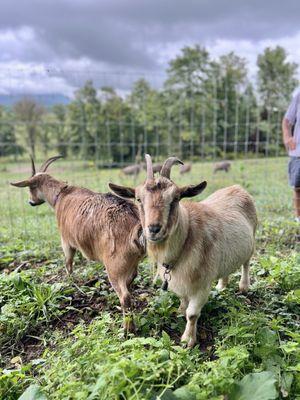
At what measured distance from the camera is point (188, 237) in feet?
10.3

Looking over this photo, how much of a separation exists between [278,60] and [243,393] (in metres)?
29.3

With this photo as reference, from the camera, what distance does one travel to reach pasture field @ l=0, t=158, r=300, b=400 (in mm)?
2215

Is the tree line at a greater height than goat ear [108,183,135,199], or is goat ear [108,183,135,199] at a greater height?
the tree line

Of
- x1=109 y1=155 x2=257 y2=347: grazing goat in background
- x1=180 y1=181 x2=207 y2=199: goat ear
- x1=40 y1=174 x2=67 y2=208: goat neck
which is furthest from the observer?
x1=40 y1=174 x2=67 y2=208: goat neck

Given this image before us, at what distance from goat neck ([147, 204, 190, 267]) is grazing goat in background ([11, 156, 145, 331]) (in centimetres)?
39

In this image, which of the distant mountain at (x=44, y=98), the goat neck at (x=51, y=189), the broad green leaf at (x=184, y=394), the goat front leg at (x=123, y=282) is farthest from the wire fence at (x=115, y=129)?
A: the broad green leaf at (x=184, y=394)

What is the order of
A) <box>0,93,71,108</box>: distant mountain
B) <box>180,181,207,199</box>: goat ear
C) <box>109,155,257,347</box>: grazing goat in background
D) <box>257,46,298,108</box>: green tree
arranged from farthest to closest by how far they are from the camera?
<box>257,46,298,108</box>: green tree → <box>0,93,71,108</box>: distant mountain → <box>180,181,207,199</box>: goat ear → <box>109,155,257,347</box>: grazing goat in background

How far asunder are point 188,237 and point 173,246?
0.63 ft

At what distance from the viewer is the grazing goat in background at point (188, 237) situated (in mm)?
2799

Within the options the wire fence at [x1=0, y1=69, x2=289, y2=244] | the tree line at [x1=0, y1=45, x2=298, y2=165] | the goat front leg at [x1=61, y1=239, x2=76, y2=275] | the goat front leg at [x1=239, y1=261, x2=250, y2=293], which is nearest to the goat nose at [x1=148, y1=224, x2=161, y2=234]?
the goat front leg at [x1=239, y1=261, x2=250, y2=293]

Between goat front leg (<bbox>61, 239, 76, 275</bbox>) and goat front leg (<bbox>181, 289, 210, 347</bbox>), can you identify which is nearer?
goat front leg (<bbox>181, 289, 210, 347</bbox>)

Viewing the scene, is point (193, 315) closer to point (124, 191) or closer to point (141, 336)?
point (141, 336)

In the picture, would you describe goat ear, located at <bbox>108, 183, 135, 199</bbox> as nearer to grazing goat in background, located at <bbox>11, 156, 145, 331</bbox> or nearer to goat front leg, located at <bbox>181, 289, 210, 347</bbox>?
grazing goat in background, located at <bbox>11, 156, 145, 331</bbox>

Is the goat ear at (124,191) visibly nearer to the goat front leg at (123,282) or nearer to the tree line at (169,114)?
the goat front leg at (123,282)
